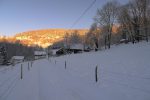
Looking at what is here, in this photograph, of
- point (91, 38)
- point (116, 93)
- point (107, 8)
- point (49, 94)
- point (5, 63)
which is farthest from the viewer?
point (91, 38)

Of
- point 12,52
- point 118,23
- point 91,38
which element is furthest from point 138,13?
point 12,52

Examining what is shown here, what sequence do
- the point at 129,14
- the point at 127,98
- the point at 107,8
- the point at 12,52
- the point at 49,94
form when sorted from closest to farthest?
1. the point at 127,98
2. the point at 49,94
3. the point at 129,14
4. the point at 107,8
5. the point at 12,52

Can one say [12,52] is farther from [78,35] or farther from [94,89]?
[94,89]

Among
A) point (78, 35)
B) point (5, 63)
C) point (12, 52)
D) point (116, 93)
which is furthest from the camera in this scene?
point (78, 35)

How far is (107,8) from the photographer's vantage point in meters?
75.2

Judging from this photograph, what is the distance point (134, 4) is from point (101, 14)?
12495 mm

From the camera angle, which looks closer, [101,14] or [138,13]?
[138,13]

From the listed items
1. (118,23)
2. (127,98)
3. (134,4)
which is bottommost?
(127,98)

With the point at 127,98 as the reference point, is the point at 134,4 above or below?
above

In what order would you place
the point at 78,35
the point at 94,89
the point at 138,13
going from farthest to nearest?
the point at 78,35, the point at 138,13, the point at 94,89

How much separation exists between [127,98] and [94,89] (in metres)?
3.06

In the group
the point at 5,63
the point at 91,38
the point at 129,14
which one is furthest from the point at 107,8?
the point at 5,63

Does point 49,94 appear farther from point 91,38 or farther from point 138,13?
point 91,38

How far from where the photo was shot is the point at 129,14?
70.5 metres
